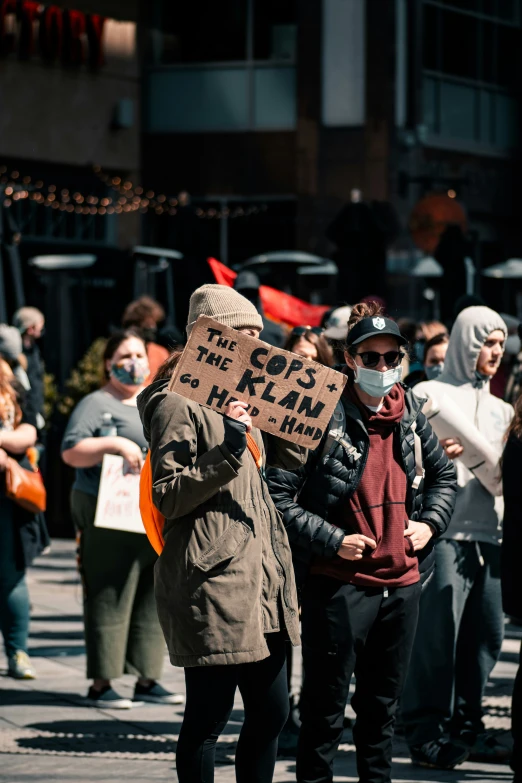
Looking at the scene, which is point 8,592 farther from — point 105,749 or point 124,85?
point 124,85

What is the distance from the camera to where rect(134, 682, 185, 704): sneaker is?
792 centimetres

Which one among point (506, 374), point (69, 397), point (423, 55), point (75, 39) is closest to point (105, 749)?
point (506, 374)

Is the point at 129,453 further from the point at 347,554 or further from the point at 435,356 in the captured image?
the point at 347,554

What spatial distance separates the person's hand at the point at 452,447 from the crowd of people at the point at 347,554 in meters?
0.01

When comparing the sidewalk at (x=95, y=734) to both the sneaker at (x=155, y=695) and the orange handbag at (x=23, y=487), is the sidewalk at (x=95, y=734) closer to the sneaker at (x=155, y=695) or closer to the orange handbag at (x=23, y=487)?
the sneaker at (x=155, y=695)

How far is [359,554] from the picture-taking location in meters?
5.43

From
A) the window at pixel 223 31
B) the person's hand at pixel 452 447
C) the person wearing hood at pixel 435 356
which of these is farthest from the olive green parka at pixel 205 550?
the window at pixel 223 31

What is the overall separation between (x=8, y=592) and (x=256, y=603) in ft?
12.9

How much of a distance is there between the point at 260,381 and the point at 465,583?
7.61 feet

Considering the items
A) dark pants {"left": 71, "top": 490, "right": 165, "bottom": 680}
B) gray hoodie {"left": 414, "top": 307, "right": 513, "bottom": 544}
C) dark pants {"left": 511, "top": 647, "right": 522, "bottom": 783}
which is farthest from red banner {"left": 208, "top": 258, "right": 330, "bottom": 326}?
dark pants {"left": 511, "top": 647, "right": 522, "bottom": 783}

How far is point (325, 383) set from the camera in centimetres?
509

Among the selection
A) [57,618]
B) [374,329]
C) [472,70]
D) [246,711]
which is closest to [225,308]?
[374,329]

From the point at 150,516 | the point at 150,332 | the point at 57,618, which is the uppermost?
the point at 150,332

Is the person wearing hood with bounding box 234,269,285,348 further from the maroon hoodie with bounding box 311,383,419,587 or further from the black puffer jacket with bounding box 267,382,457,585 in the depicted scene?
the maroon hoodie with bounding box 311,383,419,587
